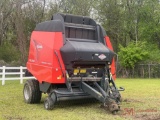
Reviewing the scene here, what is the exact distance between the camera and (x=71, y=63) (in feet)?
23.4

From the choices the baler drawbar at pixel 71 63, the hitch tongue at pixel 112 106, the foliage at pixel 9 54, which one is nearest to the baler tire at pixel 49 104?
the baler drawbar at pixel 71 63

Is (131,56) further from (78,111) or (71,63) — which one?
(78,111)

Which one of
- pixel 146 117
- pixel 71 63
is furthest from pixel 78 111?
pixel 146 117

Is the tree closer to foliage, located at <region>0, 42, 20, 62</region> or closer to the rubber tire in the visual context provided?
foliage, located at <region>0, 42, 20, 62</region>

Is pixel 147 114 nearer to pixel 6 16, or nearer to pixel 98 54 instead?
pixel 98 54

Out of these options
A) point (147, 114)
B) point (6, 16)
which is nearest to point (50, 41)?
point (147, 114)

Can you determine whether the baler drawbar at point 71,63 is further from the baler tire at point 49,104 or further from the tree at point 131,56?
the tree at point 131,56

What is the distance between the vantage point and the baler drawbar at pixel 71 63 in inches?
276

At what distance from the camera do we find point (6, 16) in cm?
2717

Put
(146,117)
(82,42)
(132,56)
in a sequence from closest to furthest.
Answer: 1. (146,117)
2. (82,42)
3. (132,56)

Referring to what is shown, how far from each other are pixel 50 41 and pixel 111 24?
21747 mm

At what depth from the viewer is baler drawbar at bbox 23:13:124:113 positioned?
7008mm

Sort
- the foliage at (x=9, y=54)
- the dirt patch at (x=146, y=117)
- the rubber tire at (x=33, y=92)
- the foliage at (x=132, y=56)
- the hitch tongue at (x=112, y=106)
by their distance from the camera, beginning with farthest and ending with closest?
the foliage at (x=9, y=54) < the foliage at (x=132, y=56) < the rubber tire at (x=33, y=92) < the hitch tongue at (x=112, y=106) < the dirt patch at (x=146, y=117)

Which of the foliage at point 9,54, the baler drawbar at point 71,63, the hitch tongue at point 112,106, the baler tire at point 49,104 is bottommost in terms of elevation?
the foliage at point 9,54
